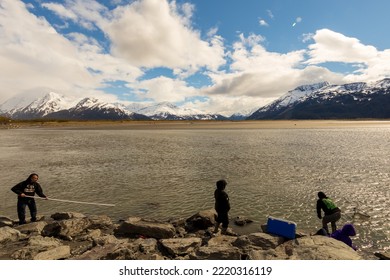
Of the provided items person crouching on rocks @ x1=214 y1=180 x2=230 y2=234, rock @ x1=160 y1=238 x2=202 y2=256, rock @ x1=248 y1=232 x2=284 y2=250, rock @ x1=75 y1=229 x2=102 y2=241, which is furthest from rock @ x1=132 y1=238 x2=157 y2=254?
rock @ x1=248 y1=232 x2=284 y2=250

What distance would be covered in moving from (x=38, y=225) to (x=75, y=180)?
12.3m

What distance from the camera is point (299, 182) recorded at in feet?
84.8

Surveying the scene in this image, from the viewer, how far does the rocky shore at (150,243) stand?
12156 millimetres

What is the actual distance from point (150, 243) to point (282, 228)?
6610 millimetres

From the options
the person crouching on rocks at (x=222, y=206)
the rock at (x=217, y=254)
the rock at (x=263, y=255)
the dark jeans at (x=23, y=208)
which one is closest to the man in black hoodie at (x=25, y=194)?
the dark jeans at (x=23, y=208)

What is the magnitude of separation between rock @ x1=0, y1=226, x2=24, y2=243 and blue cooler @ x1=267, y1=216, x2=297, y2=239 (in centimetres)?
1334

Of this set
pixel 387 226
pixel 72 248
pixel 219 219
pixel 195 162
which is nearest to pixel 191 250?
pixel 219 219

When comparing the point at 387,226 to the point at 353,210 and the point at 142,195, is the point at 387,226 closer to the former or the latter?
the point at 353,210

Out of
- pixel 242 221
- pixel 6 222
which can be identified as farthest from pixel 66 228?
pixel 242 221

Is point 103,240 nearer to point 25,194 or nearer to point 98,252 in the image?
point 98,252

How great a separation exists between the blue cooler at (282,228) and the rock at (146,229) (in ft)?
17.0

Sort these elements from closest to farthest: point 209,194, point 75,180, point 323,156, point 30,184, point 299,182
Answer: point 30,184
point 209,194
point 299,182
point 75,180
point 323,156

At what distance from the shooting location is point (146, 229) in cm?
1533

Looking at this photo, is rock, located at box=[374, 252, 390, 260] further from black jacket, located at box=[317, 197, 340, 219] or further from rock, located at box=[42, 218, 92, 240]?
rock, located at box=[42, 218, 92, 240]
